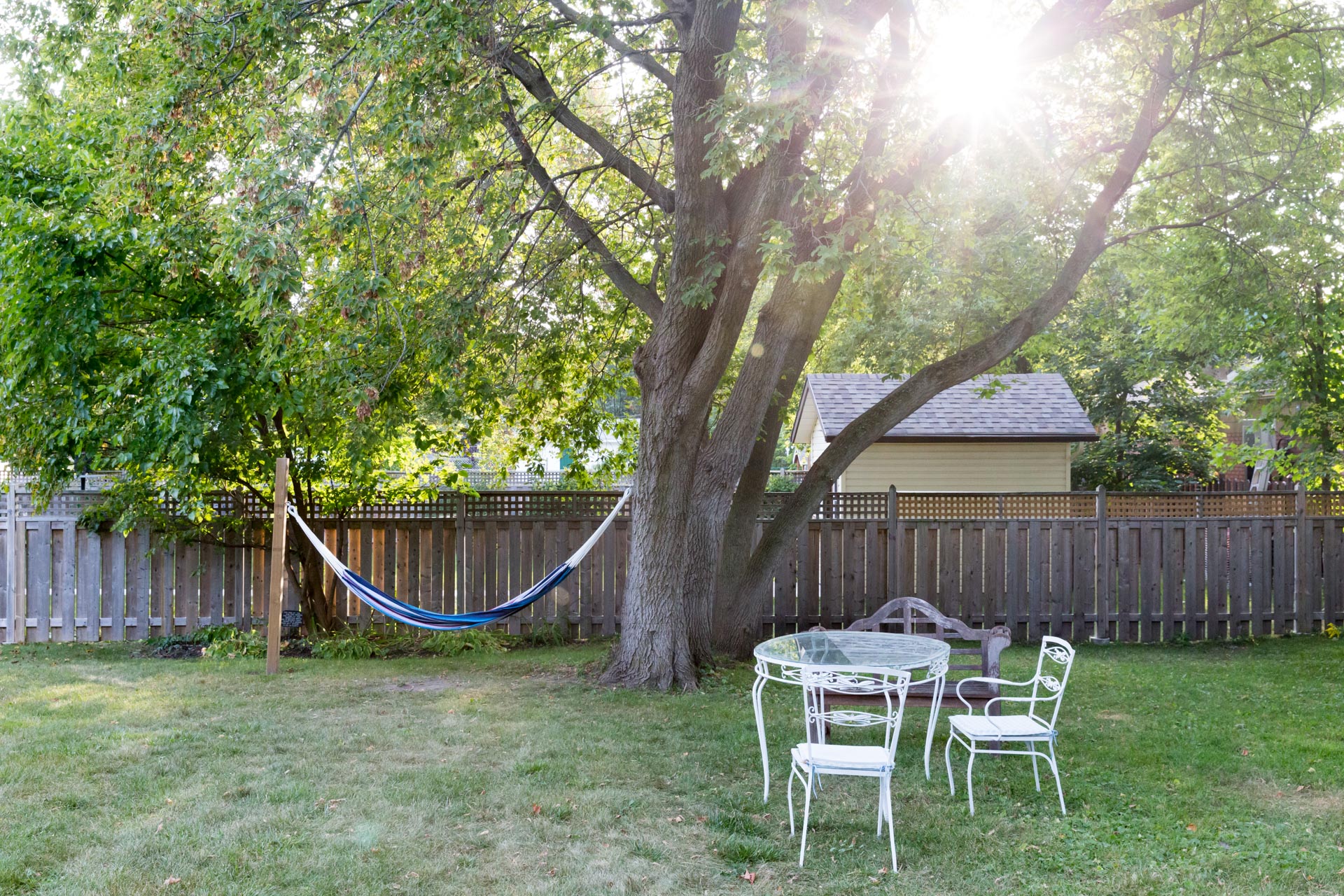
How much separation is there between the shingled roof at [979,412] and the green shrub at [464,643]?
6.56 meters

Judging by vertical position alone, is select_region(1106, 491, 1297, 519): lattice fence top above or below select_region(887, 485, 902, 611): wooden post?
above

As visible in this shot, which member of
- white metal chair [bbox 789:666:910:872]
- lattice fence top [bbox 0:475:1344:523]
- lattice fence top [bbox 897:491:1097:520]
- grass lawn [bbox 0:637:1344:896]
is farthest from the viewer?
lattice fence top [bbox 897:491:1097:520]

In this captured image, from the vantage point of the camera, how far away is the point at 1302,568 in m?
9.50

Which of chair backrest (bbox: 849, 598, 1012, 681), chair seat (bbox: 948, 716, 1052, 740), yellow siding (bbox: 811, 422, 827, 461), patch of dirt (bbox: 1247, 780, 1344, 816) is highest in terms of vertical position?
yellow siding (bbox: 811, 422, 827, 461)

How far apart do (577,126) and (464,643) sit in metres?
Result: 4.42

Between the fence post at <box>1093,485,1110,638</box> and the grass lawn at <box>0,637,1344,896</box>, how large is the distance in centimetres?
226

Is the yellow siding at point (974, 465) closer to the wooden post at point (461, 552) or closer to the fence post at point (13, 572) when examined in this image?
the wooden post at point (461, 552)

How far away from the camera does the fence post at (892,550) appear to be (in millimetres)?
9180

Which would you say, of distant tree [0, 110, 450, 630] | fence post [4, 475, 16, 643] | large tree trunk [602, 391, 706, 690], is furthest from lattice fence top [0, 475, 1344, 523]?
large tree trunk [602, 391, 706, 690]

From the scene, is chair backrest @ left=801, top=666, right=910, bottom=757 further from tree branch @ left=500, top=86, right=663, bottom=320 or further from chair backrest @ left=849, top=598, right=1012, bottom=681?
tree branch @ left=500, top=86, right=663, bottom=320

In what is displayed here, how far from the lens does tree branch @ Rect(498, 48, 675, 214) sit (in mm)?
6867

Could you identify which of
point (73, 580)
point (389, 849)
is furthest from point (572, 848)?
point (73, 580)

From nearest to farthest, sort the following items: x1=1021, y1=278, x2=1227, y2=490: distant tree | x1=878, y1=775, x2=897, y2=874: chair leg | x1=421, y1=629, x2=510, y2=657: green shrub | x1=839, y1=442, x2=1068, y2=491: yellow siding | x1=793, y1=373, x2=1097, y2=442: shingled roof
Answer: x1=878, y1=775, x2=897, y2=874: chair leg → x1=421, y1=629, x2=510, y2=657: green shrub → x1=793, y1=373, x2=1097, y2=442: shingled roof → x1=839, y1=442, x2=1068, y2=491: yellow siding → x1=1021, y1=278, x2=1227, y2=490: distant tree

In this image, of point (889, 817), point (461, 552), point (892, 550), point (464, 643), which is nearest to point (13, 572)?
point (461, 552)
